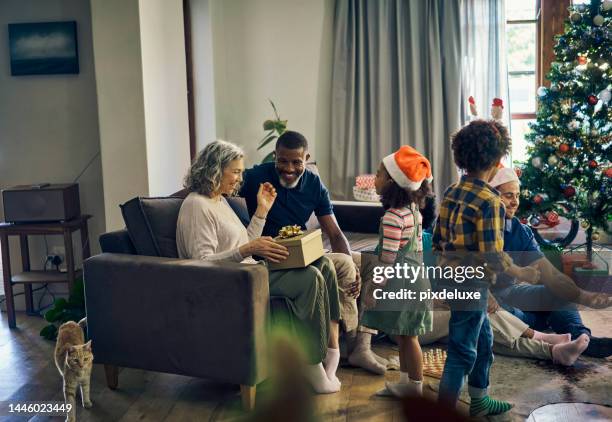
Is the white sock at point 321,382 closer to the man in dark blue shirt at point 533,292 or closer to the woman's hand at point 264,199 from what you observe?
the woman's hand at point 264,199

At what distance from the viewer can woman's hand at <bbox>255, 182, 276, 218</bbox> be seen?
314 centimetres

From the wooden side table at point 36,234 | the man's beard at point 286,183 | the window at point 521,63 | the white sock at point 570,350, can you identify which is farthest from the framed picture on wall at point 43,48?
the window at point 521,63

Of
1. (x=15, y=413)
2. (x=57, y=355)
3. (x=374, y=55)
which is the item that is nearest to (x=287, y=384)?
(x=57, y=355)

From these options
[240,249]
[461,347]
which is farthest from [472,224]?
[240,249]

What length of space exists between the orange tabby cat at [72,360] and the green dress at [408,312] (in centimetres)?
108

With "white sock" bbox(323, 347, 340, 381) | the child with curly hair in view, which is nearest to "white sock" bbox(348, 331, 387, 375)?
"white sock" bbox(323, 347, 340, 381)

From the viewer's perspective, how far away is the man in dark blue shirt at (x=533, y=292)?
3.29 m

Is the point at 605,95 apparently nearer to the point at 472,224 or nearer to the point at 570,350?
the point at 570,350

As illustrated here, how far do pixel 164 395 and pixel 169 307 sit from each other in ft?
1.37

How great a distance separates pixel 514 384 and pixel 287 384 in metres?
2.76

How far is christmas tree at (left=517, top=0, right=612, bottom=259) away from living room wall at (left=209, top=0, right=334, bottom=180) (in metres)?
1.73

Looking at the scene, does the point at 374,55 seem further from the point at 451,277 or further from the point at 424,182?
the point at 451,277

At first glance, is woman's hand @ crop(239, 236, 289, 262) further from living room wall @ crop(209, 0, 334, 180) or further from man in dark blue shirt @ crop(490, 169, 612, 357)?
living room wall @ crop(209, 0, 334, 180)

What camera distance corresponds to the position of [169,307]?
287 centimetres
